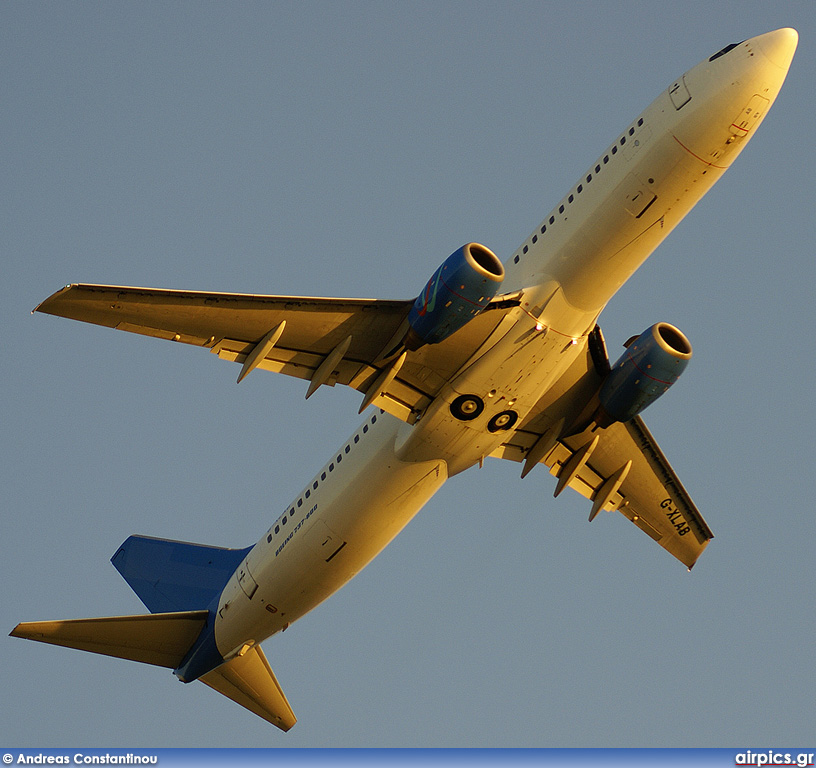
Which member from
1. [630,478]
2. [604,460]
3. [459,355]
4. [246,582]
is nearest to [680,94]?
[459,355]

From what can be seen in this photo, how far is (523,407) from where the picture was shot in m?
25.8

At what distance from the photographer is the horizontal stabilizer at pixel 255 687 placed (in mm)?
31547

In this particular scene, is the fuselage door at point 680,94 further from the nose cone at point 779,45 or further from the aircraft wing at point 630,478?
the aircraft wing at point 630,478

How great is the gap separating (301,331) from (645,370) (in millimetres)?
8477

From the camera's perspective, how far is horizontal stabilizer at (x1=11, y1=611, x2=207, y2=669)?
92.2ft

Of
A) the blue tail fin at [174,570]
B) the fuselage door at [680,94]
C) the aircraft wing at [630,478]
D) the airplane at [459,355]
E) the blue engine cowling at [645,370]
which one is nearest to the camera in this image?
Result: the airplane at [459,355]

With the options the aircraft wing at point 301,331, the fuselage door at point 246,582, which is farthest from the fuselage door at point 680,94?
the fuselage door at point 246,582

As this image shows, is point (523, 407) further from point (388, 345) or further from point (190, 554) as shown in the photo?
point (190, 554)

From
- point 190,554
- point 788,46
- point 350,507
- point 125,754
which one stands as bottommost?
point 190,554

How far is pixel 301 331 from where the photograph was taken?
2512cm

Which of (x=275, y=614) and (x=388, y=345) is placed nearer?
(x=388, y=345)

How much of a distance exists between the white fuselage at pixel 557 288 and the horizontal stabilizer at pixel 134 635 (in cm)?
453

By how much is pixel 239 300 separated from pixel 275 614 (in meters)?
9.83

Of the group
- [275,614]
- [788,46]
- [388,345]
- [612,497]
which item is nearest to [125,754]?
[275,614]
